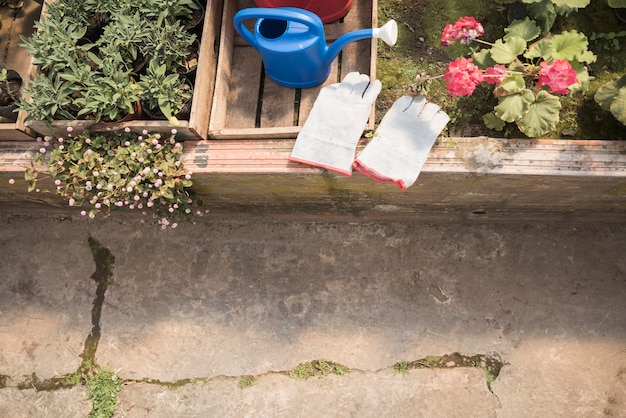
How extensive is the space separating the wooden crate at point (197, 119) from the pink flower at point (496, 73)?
4.92 feet

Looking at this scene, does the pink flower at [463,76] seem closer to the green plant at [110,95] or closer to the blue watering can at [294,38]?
the blue watering can at [294,38]

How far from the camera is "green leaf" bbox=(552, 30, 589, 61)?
2.61 meters

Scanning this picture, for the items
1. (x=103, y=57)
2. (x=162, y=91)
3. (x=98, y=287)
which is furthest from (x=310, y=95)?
(x=98, y=287)

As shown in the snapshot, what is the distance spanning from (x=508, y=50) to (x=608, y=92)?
57 centimetres

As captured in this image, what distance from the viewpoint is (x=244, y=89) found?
10.1 ft

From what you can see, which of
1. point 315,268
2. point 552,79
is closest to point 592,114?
point 552,79

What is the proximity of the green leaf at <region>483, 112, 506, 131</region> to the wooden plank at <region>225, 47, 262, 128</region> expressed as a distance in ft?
4.24

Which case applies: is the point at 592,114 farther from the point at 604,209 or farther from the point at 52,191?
the point at 52,191

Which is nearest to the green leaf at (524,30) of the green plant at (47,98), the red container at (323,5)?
the red container at (323,5)

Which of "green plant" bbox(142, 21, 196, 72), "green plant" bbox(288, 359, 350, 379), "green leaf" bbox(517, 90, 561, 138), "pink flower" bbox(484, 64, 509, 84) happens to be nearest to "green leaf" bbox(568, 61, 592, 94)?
"green leaf" bbox(517, 90, 561, 138)

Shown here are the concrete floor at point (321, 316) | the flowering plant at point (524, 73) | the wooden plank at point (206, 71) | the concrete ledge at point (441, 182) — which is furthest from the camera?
the concrete floor at point (321, 316)

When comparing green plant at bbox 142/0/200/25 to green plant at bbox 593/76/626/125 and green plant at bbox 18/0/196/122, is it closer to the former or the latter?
green plant at bbox 18/0/196/122

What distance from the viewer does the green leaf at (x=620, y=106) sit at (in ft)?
8.41

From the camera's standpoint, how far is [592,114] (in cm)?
292
